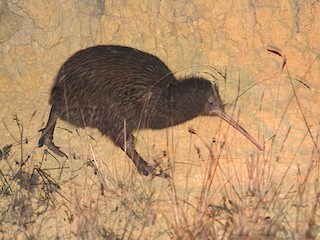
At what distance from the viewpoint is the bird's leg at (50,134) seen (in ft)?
20.1

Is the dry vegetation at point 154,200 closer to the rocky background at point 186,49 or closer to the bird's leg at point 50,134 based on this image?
the bird's leg at point 50,134

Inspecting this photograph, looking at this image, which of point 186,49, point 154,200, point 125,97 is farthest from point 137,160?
point 186,49

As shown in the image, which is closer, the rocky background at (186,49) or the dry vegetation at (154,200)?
the dry vegetation at (154,200)

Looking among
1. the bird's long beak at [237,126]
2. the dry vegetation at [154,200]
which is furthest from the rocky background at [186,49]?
the dry vegetation at [154,200]

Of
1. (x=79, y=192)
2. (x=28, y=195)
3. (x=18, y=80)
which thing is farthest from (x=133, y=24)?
(x=28, y=195)

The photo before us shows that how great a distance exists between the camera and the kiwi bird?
5996mm

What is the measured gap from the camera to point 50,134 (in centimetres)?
622

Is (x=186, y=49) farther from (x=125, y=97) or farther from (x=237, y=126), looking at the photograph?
(x=237, y=126)

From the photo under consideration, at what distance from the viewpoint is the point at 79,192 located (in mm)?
5375

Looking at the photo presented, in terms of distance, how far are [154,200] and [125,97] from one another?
1.14 m

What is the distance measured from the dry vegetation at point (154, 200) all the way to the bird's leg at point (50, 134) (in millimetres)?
91

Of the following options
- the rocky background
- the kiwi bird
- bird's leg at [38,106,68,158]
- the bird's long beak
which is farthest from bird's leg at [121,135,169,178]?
the bird's long beak

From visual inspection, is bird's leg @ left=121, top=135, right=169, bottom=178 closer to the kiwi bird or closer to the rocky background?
the kiwi bird

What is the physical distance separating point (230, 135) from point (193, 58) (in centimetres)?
95
